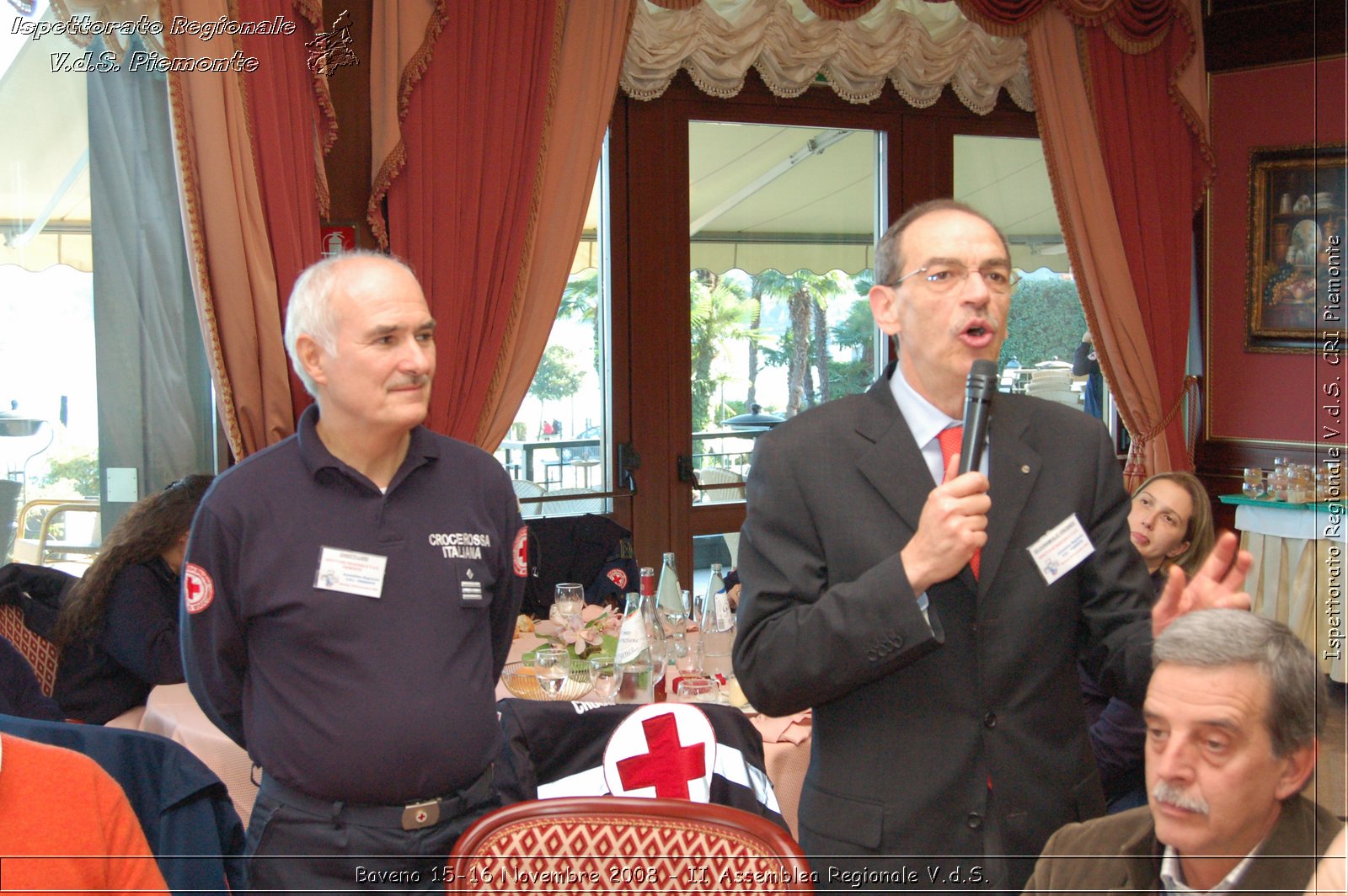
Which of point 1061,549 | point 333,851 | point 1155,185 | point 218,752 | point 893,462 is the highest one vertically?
point 1155,185

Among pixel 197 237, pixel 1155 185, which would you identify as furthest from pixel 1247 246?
pixel 197 237

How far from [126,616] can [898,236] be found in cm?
256

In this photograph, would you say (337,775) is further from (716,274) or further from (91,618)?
(716,274)

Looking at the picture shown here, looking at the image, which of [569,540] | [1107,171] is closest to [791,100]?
[1107,171]

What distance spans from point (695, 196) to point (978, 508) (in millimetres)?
4382

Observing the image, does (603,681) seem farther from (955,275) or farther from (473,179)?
(473,179)

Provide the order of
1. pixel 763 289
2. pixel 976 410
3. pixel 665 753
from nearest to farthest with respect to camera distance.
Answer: pixel 976 410 → pixel 665 753 → pixel 763 289

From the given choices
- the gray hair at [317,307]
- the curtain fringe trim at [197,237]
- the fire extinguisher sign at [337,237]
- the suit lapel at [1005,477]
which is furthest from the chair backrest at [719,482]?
the suit lapel at [1005,477]

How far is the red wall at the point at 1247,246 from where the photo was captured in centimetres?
626

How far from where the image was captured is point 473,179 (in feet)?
15.6

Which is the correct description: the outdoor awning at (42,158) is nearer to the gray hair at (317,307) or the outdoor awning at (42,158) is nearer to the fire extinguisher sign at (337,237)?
the fire extinguisher sign at (337,237)

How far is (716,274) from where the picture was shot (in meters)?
5.68

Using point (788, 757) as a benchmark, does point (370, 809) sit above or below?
above

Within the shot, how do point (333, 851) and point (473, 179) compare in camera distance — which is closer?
point (333, 851)
